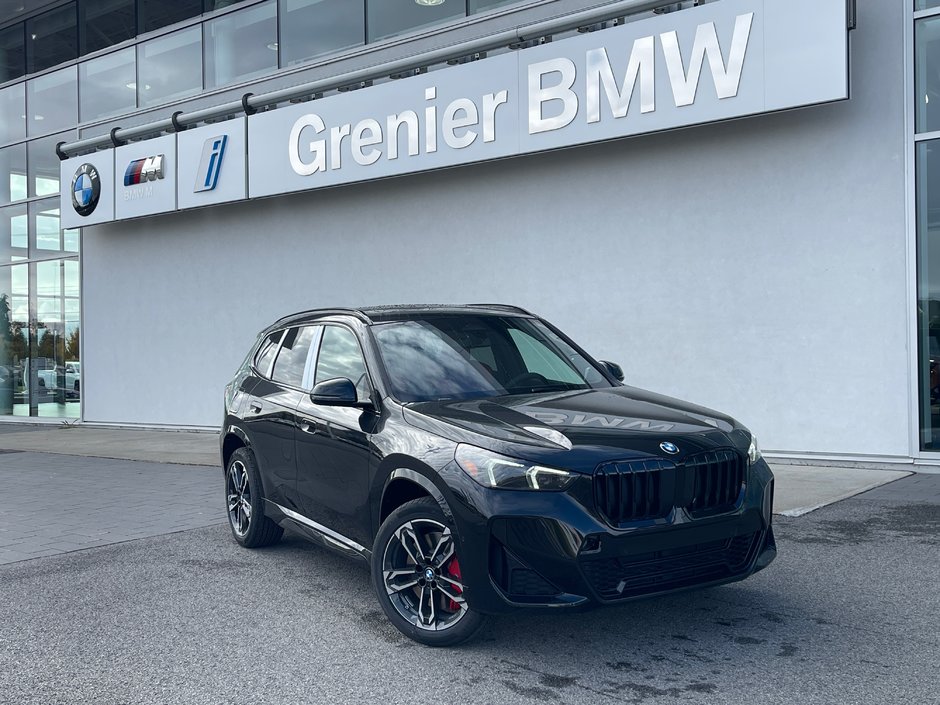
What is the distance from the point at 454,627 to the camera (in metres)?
4.43

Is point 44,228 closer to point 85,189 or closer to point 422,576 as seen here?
point 85,189

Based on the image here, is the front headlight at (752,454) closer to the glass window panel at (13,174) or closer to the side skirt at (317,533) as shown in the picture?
the side skirt at (317,533)

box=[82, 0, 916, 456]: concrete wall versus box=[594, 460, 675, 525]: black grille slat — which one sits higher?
box=[82, 0, 916, 456]: concrete wall

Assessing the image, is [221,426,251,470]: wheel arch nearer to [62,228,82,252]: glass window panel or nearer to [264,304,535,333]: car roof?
[264,304,535,333]: car roof

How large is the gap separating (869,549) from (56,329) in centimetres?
1847

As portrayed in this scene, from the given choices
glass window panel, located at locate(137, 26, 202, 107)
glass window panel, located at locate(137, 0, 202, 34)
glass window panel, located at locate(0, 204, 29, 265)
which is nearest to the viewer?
glass window panel, located at locate(137, 26, 202, 107)

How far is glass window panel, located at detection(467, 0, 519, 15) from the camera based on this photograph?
534 inches

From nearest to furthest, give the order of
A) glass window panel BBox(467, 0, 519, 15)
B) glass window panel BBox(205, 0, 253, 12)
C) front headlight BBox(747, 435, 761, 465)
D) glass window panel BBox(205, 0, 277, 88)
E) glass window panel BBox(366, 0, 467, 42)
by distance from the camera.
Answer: front headlight BBox(747, 435, 761, 465) → glass window panel BBox(467, 0, 519, 15) → glass window panel BBox(366, 0, 467, 42) → glass window panel BBox(205, 0, 277, 88) → glass window panel BBox(205, 0, 253, 12)

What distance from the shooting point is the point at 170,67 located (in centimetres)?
1855

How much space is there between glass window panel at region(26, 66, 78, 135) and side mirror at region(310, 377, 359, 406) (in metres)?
17.7

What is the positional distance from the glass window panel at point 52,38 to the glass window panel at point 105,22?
353 mm

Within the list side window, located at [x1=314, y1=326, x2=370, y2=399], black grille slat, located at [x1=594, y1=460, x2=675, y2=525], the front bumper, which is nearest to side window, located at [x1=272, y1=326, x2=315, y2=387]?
side window, located at [x1=314, y1=326, x2=370, y2=399]

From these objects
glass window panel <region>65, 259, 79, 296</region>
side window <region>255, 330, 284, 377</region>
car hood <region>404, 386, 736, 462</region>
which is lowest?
car hood <region>404, 386, 736, 462</region>

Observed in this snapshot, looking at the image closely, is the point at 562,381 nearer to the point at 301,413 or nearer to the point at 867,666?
the point at 301,413
